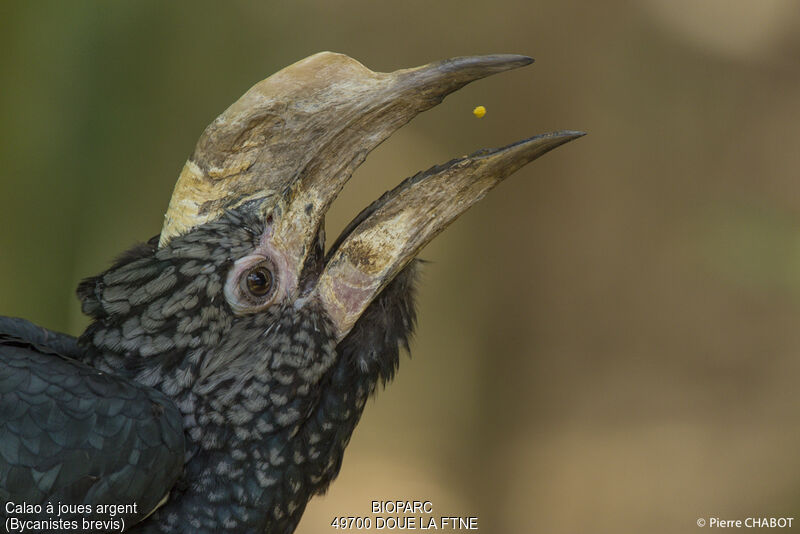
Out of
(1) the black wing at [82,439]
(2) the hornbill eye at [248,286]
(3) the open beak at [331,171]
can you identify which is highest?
(3) the open beak at [331,171]

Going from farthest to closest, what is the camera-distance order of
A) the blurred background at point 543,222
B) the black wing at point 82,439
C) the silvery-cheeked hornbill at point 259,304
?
the blurred background at point 543,222
the silvery-cheeked hornbill at point 259,304
the black wing at point 82,439

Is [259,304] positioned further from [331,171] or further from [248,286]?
[331,171]

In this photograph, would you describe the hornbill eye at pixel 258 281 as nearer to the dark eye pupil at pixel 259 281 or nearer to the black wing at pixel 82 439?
the dark eye pupil at pixel 259 281

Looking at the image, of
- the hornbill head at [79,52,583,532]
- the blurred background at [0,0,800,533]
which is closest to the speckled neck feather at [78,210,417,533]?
the hornbill head at [79,52,583,532]

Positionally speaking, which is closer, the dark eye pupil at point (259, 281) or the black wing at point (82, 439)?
the black wing at point (82, 439)

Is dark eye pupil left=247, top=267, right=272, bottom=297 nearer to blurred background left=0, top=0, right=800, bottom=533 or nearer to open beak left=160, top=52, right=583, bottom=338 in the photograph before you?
open beak left=160, top=52, right=583, bottom=338

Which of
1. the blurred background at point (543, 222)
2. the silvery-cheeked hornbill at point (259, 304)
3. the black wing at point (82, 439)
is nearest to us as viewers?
the black wing at point (82, 439)

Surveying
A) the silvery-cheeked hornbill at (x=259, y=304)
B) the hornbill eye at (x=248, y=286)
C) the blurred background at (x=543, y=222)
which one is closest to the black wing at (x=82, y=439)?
the silvery-cheeked hornbill at (x=259, y=304)

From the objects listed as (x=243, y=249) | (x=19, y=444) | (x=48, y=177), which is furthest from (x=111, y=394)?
(x=48, y=177)
